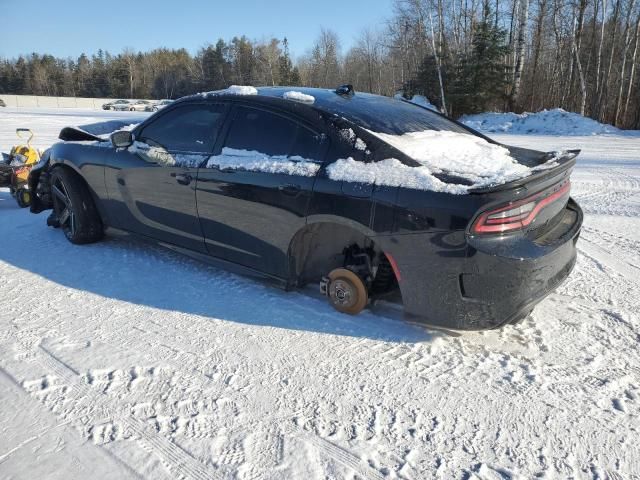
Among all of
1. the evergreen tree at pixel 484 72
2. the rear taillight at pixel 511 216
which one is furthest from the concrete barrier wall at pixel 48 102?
the rear taillight at pixel 511 216

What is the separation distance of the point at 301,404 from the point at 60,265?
2.89 m

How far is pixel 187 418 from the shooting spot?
2.17m

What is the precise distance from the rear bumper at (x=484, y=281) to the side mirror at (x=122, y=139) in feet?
8.76

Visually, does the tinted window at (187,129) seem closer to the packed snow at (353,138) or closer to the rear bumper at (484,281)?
the packed snow at (353,138)

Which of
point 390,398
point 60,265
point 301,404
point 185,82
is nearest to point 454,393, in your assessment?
point 390,398

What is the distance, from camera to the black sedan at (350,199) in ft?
8.09

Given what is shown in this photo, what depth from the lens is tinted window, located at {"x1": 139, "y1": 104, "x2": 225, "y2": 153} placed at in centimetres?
358

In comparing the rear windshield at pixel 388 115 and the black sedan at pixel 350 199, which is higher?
the rear windshield at pixel 388 115

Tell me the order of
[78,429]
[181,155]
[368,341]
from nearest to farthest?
[78,429], [368,341], [181,155]

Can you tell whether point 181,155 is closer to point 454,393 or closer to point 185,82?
point 454,393

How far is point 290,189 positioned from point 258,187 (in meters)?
0.28

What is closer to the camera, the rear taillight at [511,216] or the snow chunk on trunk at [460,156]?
the rear taillight at [511,216]

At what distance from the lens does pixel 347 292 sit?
10.0 ft

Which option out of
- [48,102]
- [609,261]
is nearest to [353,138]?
[609,261]
